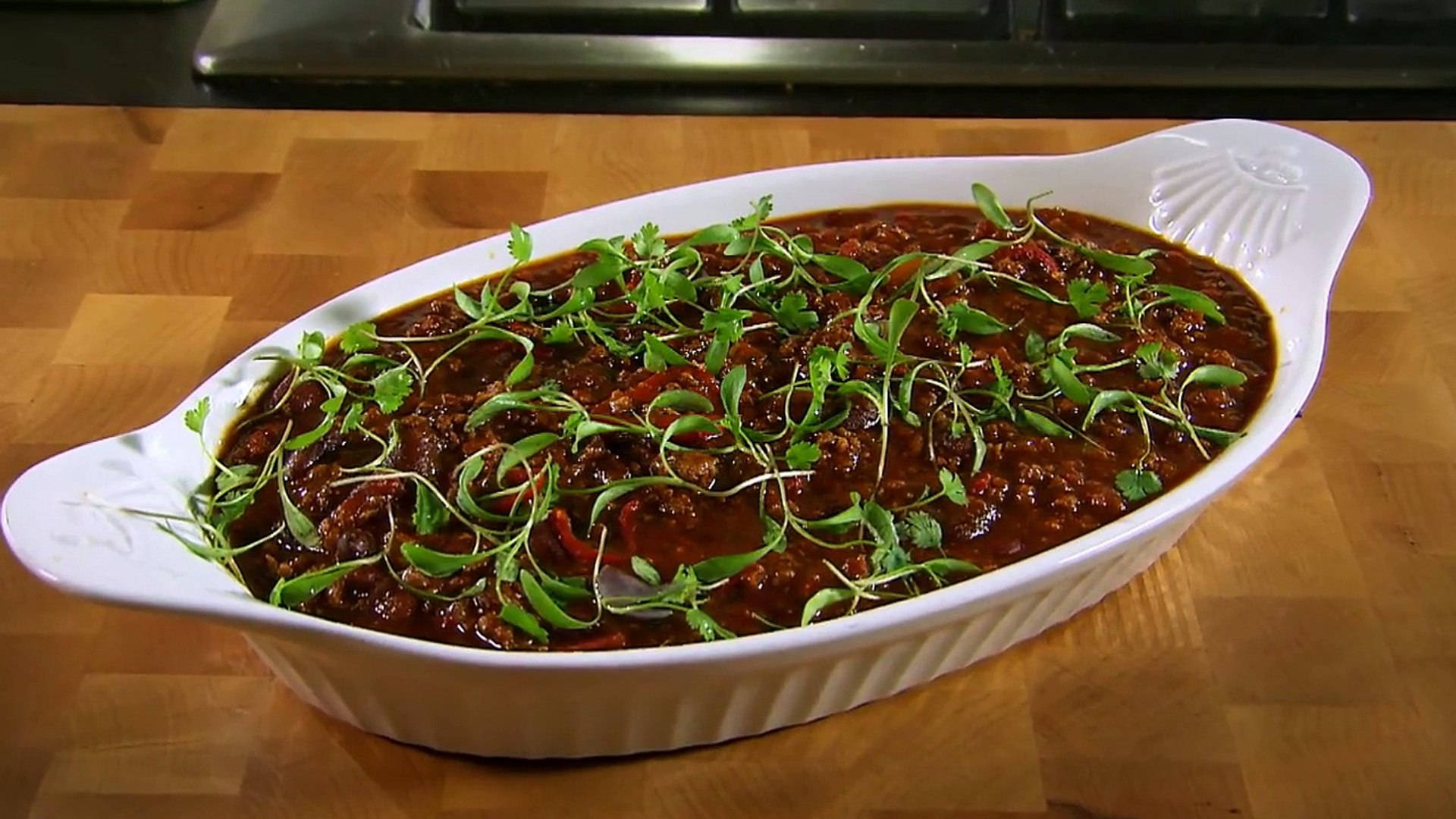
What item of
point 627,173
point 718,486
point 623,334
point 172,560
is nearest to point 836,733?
point 718,486

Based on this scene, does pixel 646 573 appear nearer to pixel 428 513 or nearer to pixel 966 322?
pixel 428 513

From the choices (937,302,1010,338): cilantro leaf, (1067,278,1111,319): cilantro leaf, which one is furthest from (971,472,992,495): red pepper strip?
(1067,278,1111,319): cilantro leaf

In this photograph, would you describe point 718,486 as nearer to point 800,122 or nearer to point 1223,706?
point 1223,706

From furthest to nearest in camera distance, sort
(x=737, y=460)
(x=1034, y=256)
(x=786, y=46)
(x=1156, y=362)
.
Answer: (x=786, y=46) < (x=1034, y=256) < (x=1156, y=362) < (x=737, y=460)

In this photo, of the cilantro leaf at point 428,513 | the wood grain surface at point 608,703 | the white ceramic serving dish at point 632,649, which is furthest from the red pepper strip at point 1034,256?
the cilantro leaf at point 428,513

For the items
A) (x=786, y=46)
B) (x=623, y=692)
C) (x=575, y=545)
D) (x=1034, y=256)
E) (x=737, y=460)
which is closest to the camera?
(x=623, y=692)

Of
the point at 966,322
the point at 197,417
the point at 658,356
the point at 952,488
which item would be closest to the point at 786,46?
the point at 966,322

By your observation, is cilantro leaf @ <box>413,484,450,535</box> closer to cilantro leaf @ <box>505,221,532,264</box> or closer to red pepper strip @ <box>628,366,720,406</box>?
red pepper strip @ <box>628,366,720,406</box>
